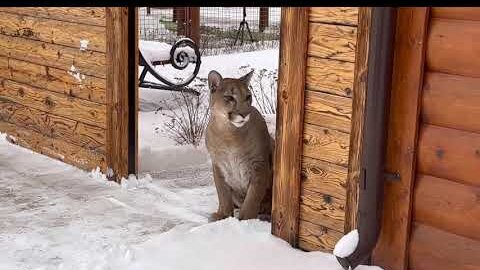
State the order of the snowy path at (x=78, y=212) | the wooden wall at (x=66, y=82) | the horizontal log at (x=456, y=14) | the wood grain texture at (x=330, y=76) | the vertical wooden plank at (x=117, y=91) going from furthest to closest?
1. the wooden wall at (x=66, y=82)
2. the vertical wooden plank at (x=117, y=91)
3. the snowy path at (x=78, y=212)
4. the wood grain texture at (x=330, y=76)
5. the horizontal log at (x=456, y=14)

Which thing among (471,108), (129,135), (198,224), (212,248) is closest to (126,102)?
(129,135)

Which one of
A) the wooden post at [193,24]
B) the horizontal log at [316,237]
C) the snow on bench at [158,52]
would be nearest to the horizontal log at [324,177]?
the horizontal log at [316,237]

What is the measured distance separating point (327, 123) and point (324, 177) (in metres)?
0.36

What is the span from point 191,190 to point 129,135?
784 mm

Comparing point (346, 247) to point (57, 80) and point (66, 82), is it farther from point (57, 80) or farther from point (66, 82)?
point (57, 80)

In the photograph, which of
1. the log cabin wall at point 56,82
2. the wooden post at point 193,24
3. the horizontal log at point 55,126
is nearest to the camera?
the log cabin wall at point 56,82

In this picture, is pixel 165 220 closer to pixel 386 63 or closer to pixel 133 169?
pixel 133 169

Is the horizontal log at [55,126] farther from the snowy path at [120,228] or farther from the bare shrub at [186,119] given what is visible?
the bare shrub at [186,119]

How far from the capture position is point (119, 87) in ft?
19.3

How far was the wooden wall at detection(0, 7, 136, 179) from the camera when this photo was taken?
5918mm

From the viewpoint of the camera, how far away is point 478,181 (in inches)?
128

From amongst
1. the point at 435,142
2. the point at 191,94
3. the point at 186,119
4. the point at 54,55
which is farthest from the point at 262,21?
the point at 435,142

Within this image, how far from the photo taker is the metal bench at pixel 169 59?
9781mm

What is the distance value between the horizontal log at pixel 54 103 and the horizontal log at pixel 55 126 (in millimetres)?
54
